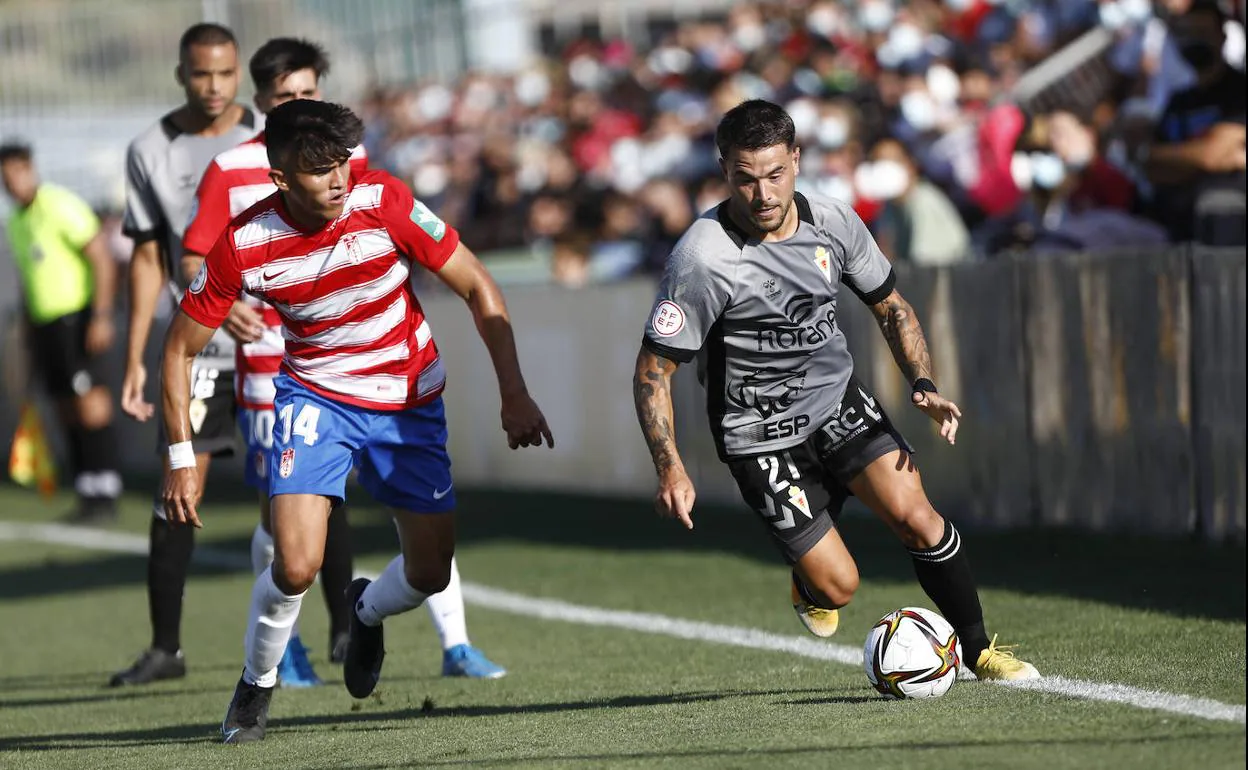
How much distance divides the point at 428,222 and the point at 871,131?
Answer: 9.37m

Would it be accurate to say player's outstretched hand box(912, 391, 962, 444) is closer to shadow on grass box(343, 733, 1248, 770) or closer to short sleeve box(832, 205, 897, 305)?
short sleeve box(832, 205, 897, 305)

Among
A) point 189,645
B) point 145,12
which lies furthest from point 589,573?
point 145,12

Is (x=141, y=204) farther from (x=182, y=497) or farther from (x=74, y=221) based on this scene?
(x=74, y=221)

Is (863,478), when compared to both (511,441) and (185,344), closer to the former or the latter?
(511,441)

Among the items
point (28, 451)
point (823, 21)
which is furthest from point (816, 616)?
point (823, 21)

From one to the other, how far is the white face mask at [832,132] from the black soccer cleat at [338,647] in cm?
771

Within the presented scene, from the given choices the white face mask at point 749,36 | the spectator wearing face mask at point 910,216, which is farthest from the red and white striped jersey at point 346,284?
the white face mask at point 749,36

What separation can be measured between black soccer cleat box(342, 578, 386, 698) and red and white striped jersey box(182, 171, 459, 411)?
93 cm

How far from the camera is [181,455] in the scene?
6371 mm

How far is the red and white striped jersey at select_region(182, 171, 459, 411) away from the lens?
623 centimetres

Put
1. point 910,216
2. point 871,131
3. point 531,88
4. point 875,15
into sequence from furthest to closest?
point 531,88, point 875,15, point 871,131, point 910,216

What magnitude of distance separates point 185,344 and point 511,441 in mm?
1154

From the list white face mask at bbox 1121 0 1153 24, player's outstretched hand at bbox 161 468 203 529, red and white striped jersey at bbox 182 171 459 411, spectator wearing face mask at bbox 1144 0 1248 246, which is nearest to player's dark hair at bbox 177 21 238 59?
red and white striped jersey at bbox 182 171 459 411

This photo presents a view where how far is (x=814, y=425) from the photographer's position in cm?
628
